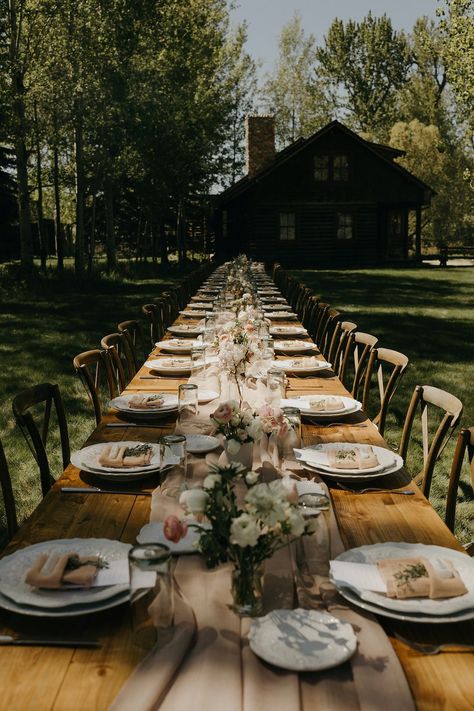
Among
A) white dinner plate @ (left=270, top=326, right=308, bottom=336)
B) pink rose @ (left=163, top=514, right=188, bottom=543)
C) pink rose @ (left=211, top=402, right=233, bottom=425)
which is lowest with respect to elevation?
white dinner plate @ (left=270, top=326, right=308, bottom=336)

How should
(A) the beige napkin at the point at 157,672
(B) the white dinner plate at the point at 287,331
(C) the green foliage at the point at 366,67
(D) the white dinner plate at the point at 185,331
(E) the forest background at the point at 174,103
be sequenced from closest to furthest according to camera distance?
1. (A) the beige napkin at the point at 157,672
2. (B) the white dinner plate at the point at 287,331
3. (D) the white dinner plate at the point at 185,331
4. (E) the forest background at the point at 174,103
5. (C) the green foliage at the point at 366,67

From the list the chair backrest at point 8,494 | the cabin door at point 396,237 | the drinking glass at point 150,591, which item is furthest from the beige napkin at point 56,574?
the cabin door at point 396,237

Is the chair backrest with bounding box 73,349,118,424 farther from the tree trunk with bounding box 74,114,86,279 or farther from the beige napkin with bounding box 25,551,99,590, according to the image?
the tree trunk with bounding box 74,114,86,279

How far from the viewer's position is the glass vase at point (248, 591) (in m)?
1.73

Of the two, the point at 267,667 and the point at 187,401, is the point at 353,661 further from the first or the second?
the point at 187,401

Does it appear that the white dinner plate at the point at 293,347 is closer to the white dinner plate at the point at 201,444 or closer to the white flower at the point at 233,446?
the white dinner plate at the point at 201,444

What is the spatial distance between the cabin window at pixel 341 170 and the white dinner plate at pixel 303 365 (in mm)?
28937

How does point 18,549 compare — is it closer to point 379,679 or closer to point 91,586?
point 91,586

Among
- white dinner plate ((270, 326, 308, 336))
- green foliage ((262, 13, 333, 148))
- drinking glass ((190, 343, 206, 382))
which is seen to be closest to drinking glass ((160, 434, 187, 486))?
drinking glass ((190, 343, 206, 382))

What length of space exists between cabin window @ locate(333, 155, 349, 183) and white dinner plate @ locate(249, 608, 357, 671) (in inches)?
1283

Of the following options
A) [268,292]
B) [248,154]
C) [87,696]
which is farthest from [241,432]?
[248,154]

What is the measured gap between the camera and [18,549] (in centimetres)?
231

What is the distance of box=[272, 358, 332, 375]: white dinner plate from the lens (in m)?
5.17

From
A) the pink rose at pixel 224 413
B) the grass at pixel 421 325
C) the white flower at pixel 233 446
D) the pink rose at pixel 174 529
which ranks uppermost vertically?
the pink rose at pixel 224 413
